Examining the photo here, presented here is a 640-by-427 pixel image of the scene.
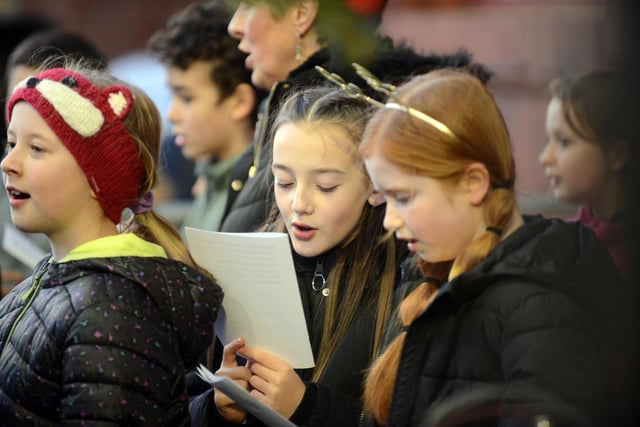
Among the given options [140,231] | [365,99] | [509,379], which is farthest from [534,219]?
[140,231]

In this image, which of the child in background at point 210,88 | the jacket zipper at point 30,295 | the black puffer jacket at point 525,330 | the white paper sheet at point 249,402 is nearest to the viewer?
the black puffer jacket at point 525,330

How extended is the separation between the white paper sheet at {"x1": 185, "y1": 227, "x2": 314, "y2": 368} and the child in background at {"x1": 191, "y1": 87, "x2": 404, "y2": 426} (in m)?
0.06

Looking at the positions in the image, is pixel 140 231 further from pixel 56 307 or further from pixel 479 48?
pixel 479 48

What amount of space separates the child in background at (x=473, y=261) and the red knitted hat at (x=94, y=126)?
620 mm

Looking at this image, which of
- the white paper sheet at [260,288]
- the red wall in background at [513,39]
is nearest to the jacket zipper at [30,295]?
the white paper sheet at [260,288]

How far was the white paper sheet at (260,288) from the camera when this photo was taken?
2826 mm

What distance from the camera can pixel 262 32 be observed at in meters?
3.75

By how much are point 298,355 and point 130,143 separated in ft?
2.18

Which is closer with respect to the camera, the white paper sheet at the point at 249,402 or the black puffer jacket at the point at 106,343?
the black puffer jacket at the point at 106,343

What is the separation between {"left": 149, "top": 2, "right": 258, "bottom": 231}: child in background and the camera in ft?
17.1

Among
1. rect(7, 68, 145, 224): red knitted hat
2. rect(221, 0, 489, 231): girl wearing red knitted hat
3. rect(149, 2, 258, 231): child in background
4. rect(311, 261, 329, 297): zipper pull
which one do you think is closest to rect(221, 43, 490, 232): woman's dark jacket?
rect(221, 0, 489, 231): girl wearing red knitted hat

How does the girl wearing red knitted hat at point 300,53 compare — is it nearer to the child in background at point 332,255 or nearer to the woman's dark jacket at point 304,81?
the woman's dark jacket at point 304,81

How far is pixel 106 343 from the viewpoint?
99.6 inches

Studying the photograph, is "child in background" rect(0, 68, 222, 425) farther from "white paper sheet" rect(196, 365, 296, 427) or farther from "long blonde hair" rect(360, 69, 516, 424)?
"long blonde hair" rect(360, 69, 516, 424)
